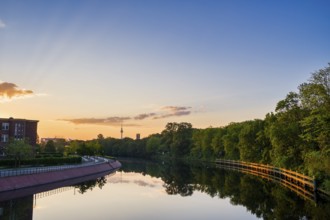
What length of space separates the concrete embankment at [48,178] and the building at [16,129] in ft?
93.9

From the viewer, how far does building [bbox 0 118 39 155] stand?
95750 mm

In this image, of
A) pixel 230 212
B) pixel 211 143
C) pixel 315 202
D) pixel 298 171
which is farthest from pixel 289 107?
pixel 211 143

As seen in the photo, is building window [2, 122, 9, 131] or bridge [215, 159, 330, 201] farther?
building window [2, 122, 9, 131]

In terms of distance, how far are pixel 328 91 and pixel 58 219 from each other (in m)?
38.9

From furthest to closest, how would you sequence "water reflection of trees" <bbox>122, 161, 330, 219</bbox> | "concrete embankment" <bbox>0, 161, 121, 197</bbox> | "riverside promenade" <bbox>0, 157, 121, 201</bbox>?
"concrete embankment" <bbox>0, 161, 121, 197</bbox> < "riverside promenade" <bbox>0, 157, 121, 201</bbox> < "water reflection of trees" <bbox>122, 161, 330, 219</bbox>

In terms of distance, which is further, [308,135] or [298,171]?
[298,171]

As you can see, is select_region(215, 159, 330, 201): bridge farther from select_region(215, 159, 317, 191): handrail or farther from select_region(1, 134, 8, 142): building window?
select_region(1, 134, 8, 142): building window

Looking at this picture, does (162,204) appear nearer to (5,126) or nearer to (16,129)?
(5,126)

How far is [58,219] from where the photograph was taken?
102ft

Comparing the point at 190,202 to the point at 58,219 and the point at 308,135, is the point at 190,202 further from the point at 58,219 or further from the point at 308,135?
the point at 308,135

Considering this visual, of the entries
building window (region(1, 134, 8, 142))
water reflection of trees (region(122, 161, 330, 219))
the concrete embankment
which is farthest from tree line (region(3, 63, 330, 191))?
the concrete embankment

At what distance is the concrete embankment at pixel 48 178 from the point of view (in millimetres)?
44719

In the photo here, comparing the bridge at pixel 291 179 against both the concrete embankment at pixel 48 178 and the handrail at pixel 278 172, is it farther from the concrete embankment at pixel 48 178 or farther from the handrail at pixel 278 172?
the concrete embankment at pixel 48 178

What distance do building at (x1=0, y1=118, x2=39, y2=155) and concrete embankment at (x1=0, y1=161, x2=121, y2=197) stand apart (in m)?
28.6
